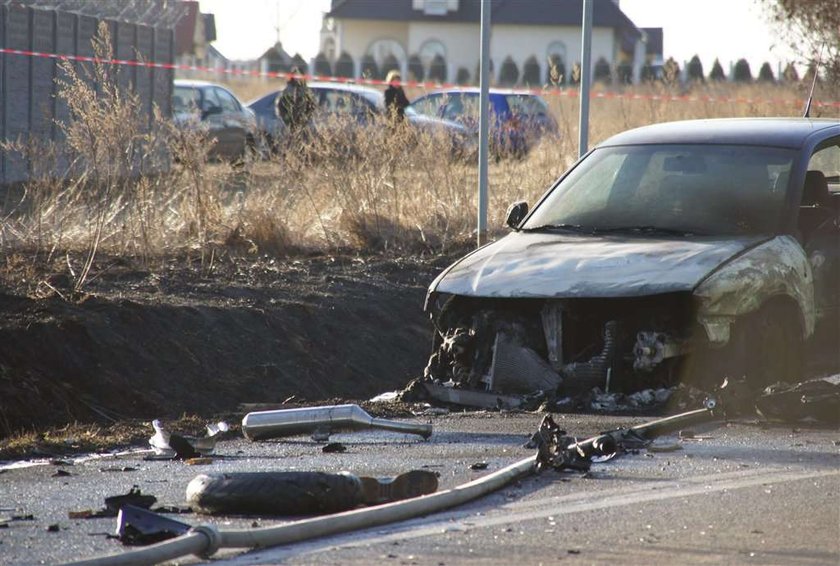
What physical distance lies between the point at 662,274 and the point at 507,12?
73.2 m

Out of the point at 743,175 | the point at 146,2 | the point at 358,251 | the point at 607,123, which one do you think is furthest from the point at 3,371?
the point at 146,2

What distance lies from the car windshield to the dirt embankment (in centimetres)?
239

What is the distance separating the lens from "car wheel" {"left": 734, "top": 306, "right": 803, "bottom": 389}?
26.7ft

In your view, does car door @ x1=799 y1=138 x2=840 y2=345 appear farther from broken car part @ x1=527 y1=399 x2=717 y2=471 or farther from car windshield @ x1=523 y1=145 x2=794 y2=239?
broken car part @ x1=527 y1=399 x2=717 y2=471

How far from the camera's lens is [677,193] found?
8.91 meters

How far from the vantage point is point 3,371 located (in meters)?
9.05

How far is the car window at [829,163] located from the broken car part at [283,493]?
4.41 m

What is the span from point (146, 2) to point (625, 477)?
19.1 m

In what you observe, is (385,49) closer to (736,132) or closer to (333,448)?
(736,132)

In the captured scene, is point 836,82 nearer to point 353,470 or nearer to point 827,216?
point 827,216

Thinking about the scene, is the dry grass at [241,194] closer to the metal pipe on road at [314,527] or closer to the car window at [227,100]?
the metal pipe on road at [314,527]

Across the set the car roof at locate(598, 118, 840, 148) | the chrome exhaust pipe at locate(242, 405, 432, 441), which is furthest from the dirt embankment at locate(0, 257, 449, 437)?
the car roof at locate(598, 118, 840, 148)

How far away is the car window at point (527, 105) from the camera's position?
18255 mm

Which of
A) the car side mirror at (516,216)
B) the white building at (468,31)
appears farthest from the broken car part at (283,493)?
the white building at (468,31)
